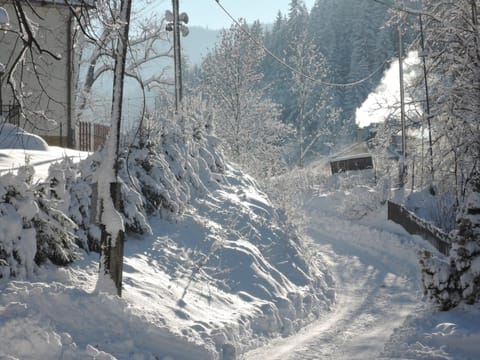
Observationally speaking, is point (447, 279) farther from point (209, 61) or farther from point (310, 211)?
point (209, 61)

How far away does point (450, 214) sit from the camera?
68.5 feet

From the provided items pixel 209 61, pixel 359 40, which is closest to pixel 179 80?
pixel 209 61

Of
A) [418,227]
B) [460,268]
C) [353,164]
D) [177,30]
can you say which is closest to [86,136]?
[177,30]

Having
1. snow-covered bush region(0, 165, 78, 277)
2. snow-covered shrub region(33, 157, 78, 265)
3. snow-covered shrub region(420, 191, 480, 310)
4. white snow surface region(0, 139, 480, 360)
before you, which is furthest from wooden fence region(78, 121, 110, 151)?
snow-covered shrub region(420, 191, 480, 310)

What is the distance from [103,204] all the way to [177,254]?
11.3 ft

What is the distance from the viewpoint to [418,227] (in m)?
21.4

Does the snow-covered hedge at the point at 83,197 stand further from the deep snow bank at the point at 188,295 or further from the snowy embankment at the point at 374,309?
the snowy embankment at the point at 374,309

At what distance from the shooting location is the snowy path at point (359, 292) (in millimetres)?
9227

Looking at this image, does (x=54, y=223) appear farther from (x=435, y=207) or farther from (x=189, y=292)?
(x=435, y=207)

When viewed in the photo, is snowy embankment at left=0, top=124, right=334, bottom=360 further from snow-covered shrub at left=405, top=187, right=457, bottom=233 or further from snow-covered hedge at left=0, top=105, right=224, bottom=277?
snow-covered shrub at left=405, top=187, right=457, bottom=233

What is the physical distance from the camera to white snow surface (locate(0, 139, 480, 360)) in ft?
21.5

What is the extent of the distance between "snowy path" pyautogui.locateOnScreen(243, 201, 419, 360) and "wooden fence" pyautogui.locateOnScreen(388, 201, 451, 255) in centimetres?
40

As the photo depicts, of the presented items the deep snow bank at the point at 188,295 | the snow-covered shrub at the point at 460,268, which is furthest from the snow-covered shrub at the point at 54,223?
the snow-covered shrub at the point at 460,268

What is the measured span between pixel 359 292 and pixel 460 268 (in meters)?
5.40
